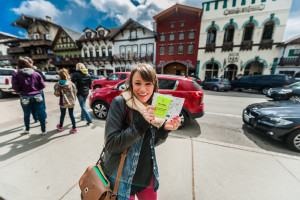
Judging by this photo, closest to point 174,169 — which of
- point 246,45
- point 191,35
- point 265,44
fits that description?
point 191,35

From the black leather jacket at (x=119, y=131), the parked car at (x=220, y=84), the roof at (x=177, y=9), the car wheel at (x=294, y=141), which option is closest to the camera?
the black leather jacket at (x=119, y=131)

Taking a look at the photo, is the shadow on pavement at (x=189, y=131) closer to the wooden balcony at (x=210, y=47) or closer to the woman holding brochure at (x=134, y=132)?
the woman holding brochure at (x=134, y=132)

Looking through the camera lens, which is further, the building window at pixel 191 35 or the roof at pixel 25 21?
the roof at pixel 25 21

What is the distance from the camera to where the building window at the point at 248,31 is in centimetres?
1505

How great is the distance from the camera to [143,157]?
1.13 m

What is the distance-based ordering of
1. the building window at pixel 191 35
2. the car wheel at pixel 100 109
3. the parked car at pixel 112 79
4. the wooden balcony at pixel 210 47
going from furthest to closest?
the building window at pixel 191 35
the wooden balcony at pixel 210 47
the parked car at pixel 112 79
the car wheel at pixel 100 109

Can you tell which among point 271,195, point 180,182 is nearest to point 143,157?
point 180,182

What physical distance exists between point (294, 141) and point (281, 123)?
0.46 meters

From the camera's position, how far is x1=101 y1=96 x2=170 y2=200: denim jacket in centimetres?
89

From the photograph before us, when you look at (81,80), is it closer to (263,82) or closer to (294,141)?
(294,141)

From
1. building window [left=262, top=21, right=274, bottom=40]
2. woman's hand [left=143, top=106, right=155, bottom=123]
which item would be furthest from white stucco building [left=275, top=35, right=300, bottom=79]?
woman's hand [left=143, top=106, right=155, bottom=123]

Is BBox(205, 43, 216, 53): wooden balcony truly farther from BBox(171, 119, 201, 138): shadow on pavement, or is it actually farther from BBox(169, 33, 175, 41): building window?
BBox(171, 119, 201, 138): shadow on pavement

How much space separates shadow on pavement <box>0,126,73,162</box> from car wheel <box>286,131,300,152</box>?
5.43 meters

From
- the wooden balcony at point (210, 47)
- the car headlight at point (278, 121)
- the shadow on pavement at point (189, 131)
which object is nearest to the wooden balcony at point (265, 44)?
the wooden balcony at point (210, 47)
